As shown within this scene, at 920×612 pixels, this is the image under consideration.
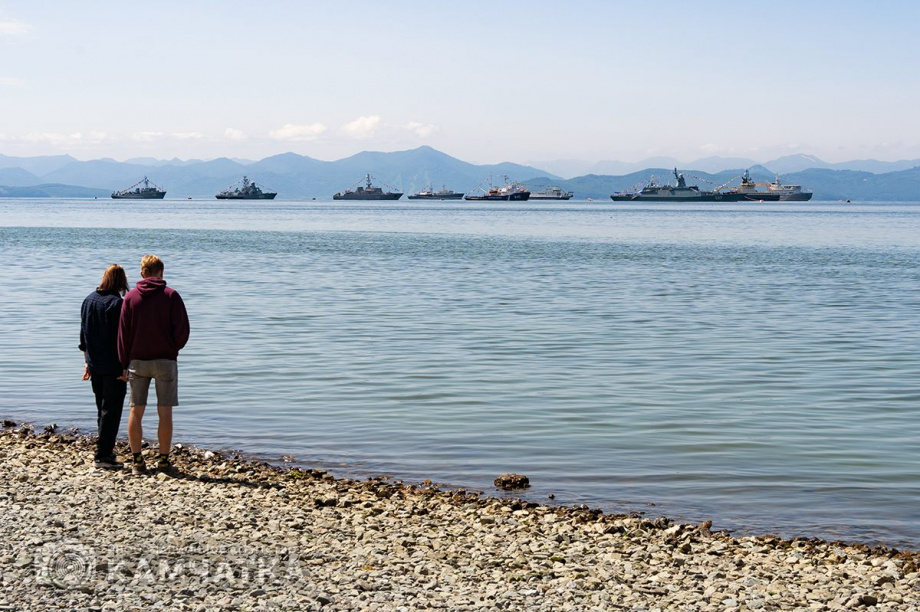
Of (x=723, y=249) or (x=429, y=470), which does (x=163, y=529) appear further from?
(x=723, y=249)

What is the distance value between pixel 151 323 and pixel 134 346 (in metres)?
0.30

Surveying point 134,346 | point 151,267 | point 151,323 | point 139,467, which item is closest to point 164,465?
point 139,467

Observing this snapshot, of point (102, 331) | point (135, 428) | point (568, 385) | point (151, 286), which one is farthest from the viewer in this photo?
point (568, 385)

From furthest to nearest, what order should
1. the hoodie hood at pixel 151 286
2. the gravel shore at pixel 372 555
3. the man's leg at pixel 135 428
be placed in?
1. the man's leg at pixel 135 428
2. the hoodie hood at pixel 151 286
3. the gravel shore at pixel 372 555

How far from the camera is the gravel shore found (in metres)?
7.25

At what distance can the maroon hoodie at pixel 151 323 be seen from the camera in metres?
10.5

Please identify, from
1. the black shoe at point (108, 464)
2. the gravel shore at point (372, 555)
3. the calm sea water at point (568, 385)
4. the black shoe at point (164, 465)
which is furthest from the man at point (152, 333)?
the calm sea water at point (568, 385)

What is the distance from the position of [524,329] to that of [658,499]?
Result: 47.6 feet

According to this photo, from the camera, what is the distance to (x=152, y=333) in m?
10.6

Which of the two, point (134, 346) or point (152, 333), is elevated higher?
point (152, 333)

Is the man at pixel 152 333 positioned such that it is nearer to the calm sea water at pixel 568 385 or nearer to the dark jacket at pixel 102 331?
the dark jacket at pixel 102 331

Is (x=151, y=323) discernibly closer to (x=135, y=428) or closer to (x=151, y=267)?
(x=151, y=267)

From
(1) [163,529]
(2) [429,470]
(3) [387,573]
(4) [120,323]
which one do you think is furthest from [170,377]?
(3) [387,573]

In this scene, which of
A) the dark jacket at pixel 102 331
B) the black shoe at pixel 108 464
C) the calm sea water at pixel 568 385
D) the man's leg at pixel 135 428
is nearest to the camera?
the dark jacket at pixel 102 331
